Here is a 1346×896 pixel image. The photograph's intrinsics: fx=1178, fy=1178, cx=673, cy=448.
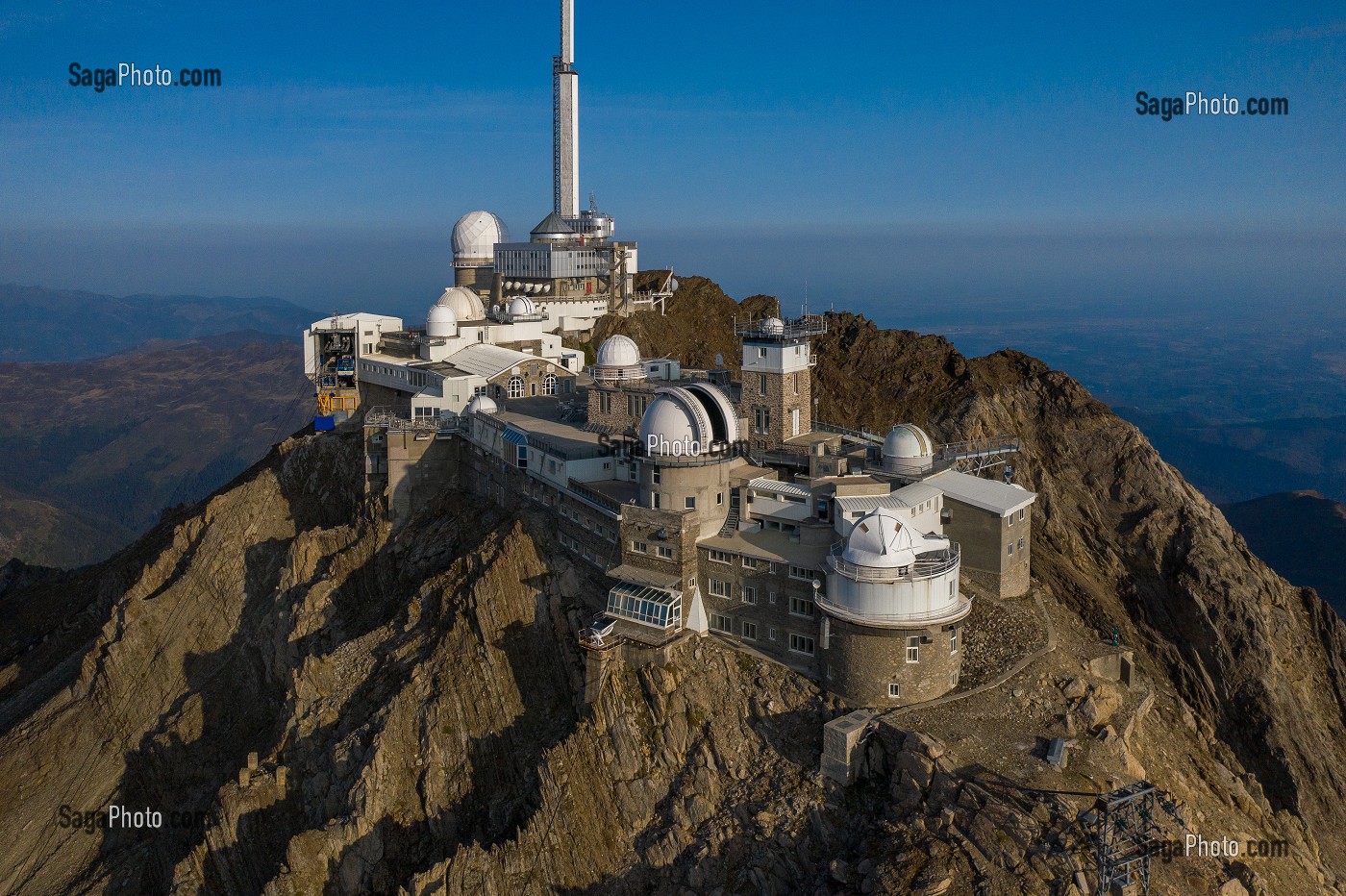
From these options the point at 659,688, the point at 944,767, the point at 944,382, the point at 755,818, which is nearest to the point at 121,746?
the point at 659,688

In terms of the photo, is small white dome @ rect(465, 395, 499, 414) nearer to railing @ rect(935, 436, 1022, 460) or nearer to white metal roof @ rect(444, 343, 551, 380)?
white metal roof @ rect(444, 343, 551, 380)

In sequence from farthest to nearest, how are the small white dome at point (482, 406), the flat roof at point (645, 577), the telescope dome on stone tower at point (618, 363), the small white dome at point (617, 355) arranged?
1. the small white dome at point (482, 406)
2. the small white dome at point (617, 355)
3. the telescope dome on stone tower at point (618, 363)
4. the flat roof at point (645, 577)

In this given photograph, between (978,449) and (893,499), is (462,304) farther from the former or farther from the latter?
(893,499)

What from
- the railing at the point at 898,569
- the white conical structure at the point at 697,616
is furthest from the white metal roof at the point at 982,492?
the white conical structure at the point at 697,616

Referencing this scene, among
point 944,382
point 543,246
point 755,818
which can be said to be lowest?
point 755,818

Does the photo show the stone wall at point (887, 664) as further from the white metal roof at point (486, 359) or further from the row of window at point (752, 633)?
the white metal roof at point (486, 359)

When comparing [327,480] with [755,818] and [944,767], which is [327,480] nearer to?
[755,818]
